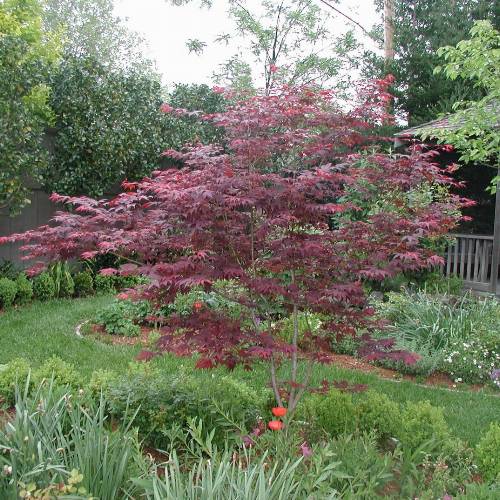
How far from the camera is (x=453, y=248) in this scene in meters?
11.2

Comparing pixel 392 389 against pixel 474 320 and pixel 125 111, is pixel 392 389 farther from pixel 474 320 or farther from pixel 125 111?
pixel 125 111

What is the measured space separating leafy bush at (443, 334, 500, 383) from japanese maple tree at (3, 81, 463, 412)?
2409 mm

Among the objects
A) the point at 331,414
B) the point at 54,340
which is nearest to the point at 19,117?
the point at 54,340

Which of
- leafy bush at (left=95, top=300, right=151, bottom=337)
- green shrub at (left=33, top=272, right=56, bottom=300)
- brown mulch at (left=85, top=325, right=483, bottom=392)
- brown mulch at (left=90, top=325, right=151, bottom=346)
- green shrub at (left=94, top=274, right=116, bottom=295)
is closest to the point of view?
brown mulch at (left=85, top=325, right=483, bottom=392)

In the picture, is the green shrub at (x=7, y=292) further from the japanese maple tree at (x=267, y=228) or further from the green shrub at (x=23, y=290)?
the japanese maple tree at (x=267, y=228)

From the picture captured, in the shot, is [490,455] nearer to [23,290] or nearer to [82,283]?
[23,290]

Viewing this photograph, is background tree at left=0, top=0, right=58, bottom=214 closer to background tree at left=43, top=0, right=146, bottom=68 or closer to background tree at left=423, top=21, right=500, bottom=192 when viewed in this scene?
background tree at left=423, top=21, right=500, bottom=192

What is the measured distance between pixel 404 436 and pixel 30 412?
88.5 inches

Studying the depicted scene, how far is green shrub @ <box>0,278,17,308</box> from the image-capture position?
8.44m

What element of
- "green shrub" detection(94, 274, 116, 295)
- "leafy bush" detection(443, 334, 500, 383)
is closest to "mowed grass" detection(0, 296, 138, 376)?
"green shrub" detection(94, 274, 116, 295)

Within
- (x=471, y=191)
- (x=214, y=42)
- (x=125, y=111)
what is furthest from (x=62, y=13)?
(x=471, y=191)

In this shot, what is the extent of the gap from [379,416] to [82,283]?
7075 millimetres

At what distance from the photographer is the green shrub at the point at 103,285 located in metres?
10.4

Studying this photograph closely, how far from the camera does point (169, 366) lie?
5.73 meters
